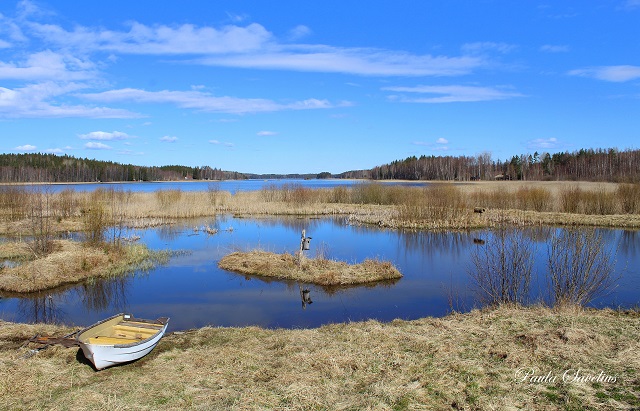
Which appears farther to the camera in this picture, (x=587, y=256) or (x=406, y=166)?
(x=406, y=166)

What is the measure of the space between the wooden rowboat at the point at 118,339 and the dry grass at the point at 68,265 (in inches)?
285

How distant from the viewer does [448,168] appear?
110 metres

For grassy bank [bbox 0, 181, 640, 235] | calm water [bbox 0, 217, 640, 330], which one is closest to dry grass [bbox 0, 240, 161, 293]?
calm water [bbox 0, 217, 640, 330]

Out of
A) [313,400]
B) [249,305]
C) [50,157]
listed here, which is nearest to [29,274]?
[249,305]

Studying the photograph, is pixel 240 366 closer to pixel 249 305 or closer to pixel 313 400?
pixel 313 400

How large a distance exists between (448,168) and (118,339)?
109 metres

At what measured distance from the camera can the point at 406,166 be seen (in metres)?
126

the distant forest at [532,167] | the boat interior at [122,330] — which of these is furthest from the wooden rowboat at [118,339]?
the distant forest at [532,167]

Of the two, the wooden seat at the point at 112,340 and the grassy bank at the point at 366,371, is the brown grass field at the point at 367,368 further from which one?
the wooden seat at the point at 112,340

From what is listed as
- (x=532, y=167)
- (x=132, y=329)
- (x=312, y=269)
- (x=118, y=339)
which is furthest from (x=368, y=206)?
(x=532, y=167)

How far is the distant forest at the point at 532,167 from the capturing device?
7225 centimetres

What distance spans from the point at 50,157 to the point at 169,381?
455ft

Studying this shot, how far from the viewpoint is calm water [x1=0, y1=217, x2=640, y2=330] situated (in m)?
11.1

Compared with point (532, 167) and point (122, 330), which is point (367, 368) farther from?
point (532, 167)
